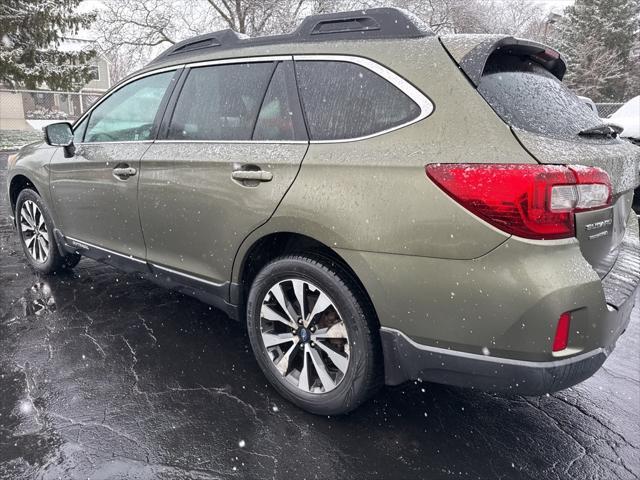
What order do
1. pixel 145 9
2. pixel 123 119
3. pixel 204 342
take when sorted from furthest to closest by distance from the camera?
pixel 145 9 → pixel 123 119 → pixel 204 342

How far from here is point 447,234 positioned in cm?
185

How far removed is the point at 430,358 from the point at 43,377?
2.11 m

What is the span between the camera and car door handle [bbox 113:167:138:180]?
310 centimetres

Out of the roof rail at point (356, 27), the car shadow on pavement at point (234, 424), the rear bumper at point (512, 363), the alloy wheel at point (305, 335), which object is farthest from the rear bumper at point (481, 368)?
the roof rail at point (356, 27)

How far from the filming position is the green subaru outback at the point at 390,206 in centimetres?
179

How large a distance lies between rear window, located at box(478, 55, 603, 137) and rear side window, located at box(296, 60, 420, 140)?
33cm

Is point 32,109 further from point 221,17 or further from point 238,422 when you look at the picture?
point 238,422

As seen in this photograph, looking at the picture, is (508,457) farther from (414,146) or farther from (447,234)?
(414,146)

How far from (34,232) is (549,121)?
4.27m

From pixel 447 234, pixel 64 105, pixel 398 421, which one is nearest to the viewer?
pixel 447 234

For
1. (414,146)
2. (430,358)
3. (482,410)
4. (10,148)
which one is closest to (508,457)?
(482,410)

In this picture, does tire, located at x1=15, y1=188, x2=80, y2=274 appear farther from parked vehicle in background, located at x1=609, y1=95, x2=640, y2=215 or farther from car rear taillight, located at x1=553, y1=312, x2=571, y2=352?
parked vehicle in background, located at x1=609, y1=95, x2=640, y2=215

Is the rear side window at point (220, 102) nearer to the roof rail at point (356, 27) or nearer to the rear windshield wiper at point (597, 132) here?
the roof rail at point (356, 27)


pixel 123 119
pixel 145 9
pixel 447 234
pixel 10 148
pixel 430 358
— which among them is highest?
pixel 145 9
